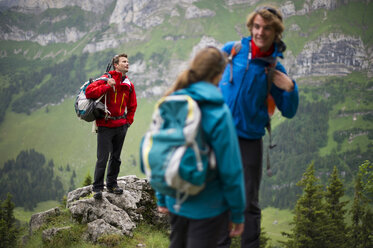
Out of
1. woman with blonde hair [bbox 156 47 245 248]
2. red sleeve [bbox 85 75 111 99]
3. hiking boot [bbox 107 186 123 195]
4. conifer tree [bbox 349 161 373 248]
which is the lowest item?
conifer tree [bbox 349 161 373 248]

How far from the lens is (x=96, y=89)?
7.70 m

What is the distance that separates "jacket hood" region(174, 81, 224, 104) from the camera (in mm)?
2996

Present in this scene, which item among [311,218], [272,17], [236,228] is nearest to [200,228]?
[236,228]

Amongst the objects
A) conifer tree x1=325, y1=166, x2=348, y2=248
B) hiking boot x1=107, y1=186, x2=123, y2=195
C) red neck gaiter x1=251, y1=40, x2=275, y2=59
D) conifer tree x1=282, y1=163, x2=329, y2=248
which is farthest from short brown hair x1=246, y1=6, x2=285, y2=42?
conifer tree x1=325, y1=166, x2=348, y2=248

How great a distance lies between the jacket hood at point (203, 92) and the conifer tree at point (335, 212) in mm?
27178

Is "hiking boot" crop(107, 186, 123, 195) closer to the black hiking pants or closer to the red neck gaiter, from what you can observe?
the black hiking pants

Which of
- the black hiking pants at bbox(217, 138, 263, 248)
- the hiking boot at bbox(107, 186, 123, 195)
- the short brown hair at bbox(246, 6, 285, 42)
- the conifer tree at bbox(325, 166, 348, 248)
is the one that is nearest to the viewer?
the short brown hair at bbox(246, 6, 285, 42)

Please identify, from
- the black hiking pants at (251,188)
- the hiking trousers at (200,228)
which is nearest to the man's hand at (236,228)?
the hiking trousers at (200,228)

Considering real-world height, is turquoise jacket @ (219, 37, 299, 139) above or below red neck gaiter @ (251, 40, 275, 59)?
below

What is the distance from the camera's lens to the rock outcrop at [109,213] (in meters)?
7.61

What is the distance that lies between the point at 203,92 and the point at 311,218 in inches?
1086

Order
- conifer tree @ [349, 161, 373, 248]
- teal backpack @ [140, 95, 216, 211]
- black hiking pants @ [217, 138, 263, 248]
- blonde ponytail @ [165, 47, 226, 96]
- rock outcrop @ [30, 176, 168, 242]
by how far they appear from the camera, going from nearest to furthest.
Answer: teal backpack @ [140, 95, 216, 211], blonde ponytail @ [165, 47, 226, 96], black hiking pants @ [217, 138, 263, 248], rock outcrop @ [30, 176, 168, 242], conifer tree @ [349, 161, 373, 248]

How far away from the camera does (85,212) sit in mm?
8172

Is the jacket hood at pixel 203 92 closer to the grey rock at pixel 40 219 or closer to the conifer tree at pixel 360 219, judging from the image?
the grey rock at pixel 40 219
